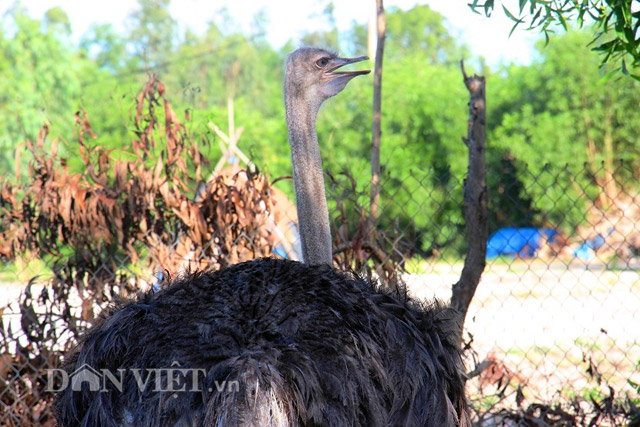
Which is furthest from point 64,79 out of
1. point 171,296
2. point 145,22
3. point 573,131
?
point 145,22

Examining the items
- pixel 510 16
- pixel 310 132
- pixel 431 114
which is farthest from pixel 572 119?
pixel 310 132

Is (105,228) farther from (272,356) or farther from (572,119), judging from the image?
(572,119)

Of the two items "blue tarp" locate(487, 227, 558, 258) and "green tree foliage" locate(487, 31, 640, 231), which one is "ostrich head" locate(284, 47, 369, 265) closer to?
"blue tarp" locate(487, 227, 558, 258)

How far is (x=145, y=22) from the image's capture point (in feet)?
165

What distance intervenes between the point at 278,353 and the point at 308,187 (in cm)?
124

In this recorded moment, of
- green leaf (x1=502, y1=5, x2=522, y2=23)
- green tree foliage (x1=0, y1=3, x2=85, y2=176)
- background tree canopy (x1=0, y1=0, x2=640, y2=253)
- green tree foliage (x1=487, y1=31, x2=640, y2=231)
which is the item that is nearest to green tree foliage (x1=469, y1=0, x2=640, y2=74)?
green leaf (x1=502, y1=5, x2=522, y2=23)

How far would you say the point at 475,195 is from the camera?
370 centimetres

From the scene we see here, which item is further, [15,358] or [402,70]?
[402,70]

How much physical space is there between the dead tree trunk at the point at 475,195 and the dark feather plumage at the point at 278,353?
1599 millimetres

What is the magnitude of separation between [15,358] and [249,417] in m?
2.47

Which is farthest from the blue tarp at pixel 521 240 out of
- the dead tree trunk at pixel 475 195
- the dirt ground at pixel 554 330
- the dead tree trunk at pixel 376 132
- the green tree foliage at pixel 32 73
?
the green tree foliage at pixel 32 73

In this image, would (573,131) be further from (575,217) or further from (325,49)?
(325,49)

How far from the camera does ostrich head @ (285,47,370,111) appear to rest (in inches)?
121

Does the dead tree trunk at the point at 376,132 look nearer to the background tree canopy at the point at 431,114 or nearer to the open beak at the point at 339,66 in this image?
the open beak at the point at 339,66
